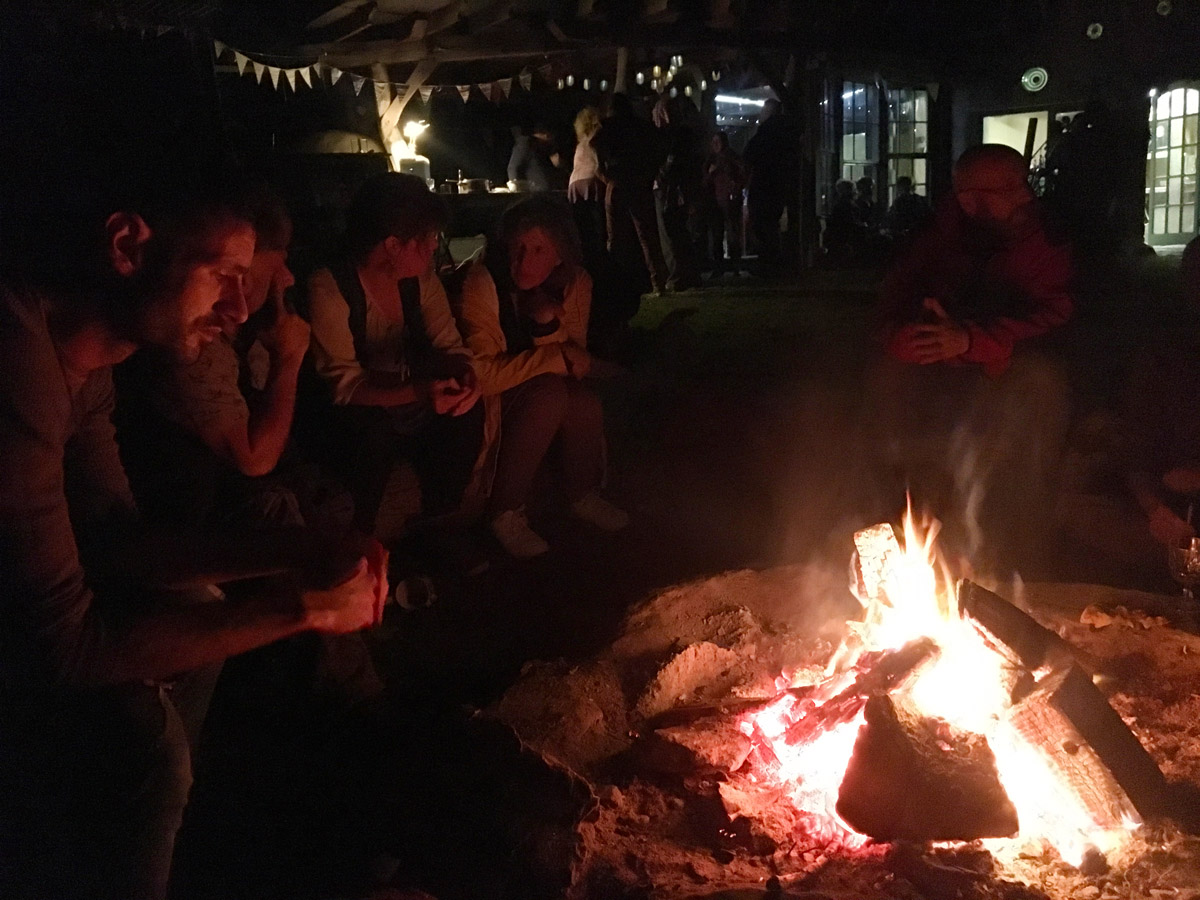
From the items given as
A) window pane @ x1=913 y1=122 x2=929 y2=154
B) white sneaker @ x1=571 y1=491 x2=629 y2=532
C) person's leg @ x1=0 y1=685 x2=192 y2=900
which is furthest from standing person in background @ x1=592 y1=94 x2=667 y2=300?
person's leg @ x1=0 y1=685 x2=192 y2=900

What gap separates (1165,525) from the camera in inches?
157

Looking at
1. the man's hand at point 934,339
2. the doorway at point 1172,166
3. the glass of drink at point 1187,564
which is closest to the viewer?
the glass of drink at point 1187,564

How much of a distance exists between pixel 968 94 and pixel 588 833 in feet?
54.1

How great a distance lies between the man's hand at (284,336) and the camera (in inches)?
139

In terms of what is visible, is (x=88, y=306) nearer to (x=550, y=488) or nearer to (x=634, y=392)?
(x=550, y=488)

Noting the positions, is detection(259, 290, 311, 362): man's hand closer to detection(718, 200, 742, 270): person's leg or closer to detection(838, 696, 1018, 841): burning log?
detection(838, 696, 1018, 841): burning log


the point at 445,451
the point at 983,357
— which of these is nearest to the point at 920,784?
the point at 983,357

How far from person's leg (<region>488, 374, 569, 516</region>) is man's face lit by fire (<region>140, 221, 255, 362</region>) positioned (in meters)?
2.72

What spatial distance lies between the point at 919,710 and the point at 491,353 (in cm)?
263

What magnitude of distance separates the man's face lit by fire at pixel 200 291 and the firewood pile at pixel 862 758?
1.40 meters

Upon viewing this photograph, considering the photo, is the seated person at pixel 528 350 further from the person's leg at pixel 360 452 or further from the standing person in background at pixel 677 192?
the standing person in background at pixel 677 192

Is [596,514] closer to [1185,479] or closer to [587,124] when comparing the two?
[1185,479]

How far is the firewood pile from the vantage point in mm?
2412

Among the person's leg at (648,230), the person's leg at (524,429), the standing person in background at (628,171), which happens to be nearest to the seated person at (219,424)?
the person's leg at (524,429)
